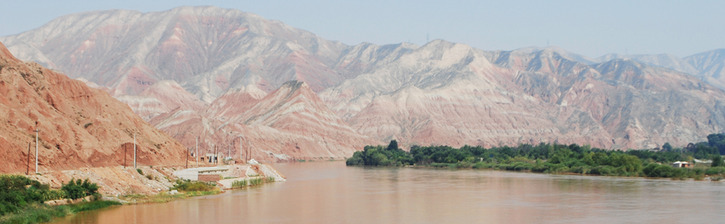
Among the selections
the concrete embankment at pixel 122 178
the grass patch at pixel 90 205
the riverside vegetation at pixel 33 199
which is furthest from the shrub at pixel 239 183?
the riverside vegetation at pixel 33 199

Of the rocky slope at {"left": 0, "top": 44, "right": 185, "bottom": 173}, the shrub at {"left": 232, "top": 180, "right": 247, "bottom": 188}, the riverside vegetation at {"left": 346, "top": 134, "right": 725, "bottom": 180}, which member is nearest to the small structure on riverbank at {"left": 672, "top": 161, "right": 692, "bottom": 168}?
the riverside vegetation at {"left": 346, "top": 134, "right": 725, "bottom": 180}

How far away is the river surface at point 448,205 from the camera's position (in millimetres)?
45750

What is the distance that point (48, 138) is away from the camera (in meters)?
56.6

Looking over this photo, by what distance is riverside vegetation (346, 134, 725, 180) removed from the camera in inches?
3565

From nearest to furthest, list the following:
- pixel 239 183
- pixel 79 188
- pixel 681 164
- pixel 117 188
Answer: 1. pixel 79 188
2. pixel 117 188
3. pixel 239 183
4. pixel 681 164

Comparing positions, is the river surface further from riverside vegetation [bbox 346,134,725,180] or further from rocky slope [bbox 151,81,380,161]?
rocky slope [bbox 151,81,380,161]

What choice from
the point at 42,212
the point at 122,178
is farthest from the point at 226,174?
the point at 42,212

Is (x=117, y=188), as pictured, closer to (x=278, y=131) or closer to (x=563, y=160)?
(x=563, y=160)

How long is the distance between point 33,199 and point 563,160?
79653 mm

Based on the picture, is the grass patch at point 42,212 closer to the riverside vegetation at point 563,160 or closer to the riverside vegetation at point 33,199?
the riverside vegetation at point 33,199

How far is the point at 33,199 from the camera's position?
41.8 metres

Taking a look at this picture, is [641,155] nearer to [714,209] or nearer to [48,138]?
[714,209]

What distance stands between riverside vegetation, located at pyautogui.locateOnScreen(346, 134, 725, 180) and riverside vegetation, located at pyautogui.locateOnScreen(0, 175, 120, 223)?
200ft

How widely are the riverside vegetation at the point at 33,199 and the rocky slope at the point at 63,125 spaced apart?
5.22 metres
